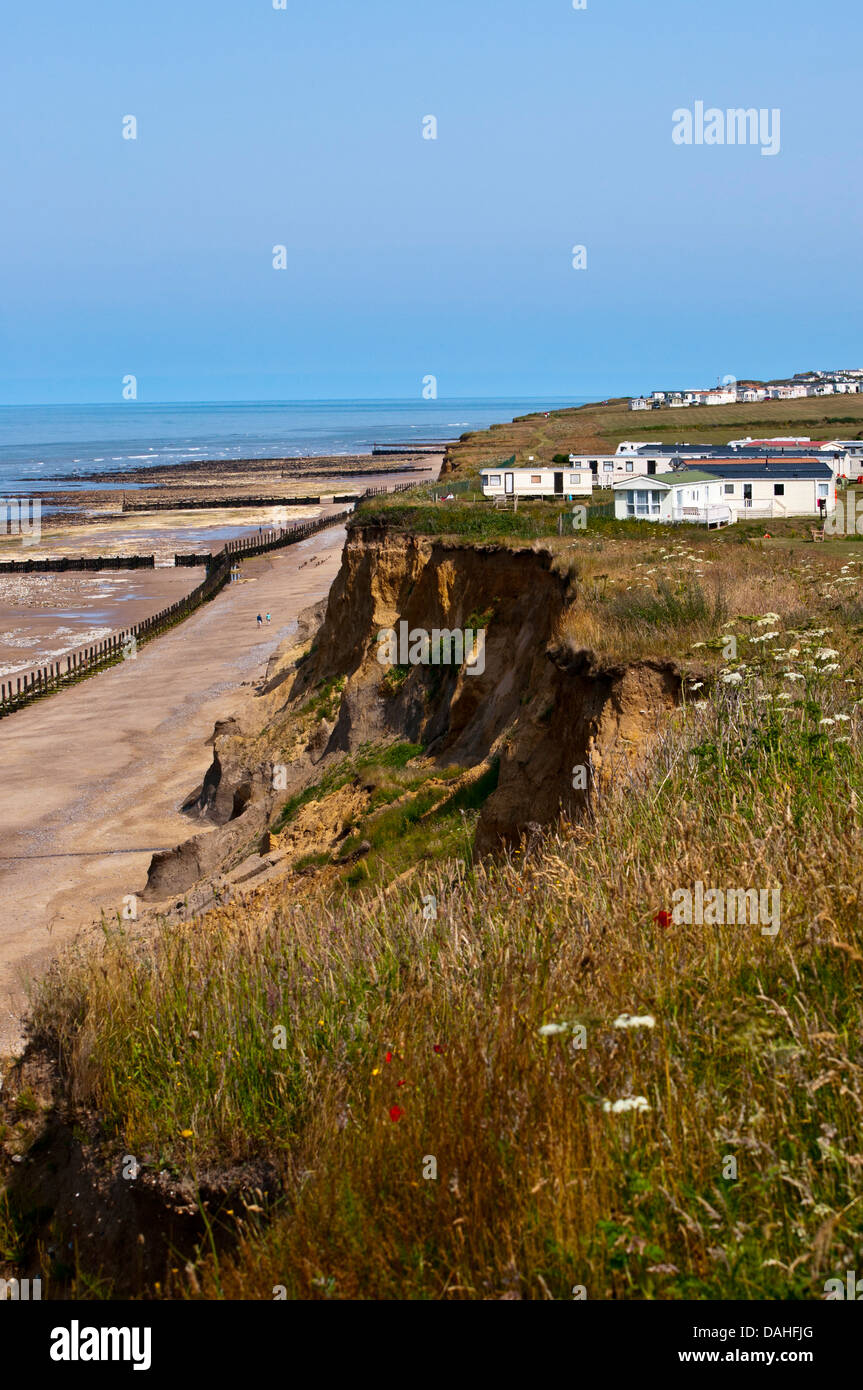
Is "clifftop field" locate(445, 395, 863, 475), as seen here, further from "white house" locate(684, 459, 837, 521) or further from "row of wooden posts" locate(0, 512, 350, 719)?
"white house" locate(684, 459, 837, 521)

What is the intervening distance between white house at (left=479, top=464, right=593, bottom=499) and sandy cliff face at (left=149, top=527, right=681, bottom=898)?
86.6 ft

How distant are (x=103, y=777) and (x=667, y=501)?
87.5ft

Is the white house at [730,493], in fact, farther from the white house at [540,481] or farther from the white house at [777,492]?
the white house at [540,481]

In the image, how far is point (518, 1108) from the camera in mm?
4492

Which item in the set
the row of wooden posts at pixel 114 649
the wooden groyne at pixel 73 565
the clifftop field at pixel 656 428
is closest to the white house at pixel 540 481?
the clifftop field at pixel 656 428

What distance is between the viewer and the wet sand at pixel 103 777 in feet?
76.1

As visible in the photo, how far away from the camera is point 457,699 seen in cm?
2311

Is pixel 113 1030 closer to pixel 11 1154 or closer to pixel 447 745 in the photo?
pixel 11 1154

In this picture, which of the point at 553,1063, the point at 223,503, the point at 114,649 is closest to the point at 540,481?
the point at 114,649

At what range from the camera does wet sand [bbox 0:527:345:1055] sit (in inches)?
913

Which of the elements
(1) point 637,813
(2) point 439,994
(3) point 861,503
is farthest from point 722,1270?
(3) point 861,503

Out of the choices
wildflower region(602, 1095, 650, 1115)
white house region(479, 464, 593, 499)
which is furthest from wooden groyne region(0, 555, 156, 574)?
wildflower region(602, 1095, 650, 1115)

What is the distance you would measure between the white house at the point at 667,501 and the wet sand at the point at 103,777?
17022 mm
